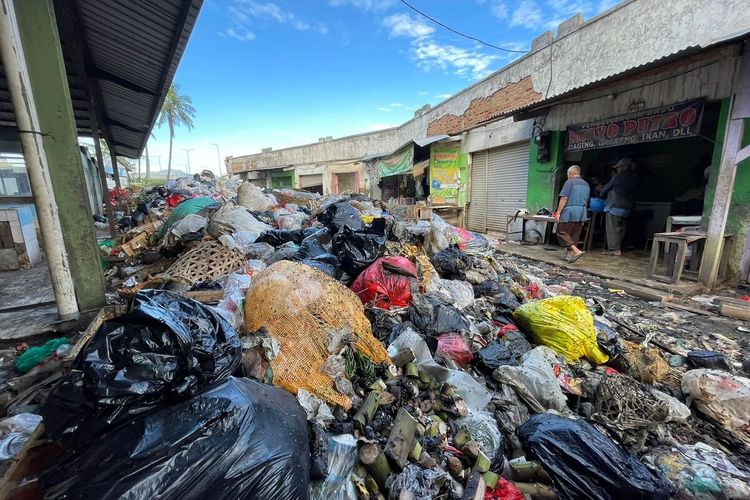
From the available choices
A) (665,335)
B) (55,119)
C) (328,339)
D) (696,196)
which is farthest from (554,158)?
(55,119)

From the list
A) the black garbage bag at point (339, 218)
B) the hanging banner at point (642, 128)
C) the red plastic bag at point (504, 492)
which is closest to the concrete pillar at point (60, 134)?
the black garbage bag at point (339, 218)

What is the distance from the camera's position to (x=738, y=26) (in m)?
4.35

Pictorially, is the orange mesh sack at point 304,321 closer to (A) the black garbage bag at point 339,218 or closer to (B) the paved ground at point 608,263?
(A) the black garbage bag at point 339,218

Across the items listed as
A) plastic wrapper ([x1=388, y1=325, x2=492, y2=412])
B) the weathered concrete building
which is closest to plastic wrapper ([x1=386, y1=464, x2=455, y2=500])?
plastic wrapper ([x1=388, y1=325, x2=492, y2=412])

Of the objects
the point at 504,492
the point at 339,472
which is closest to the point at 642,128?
the point at 504,492

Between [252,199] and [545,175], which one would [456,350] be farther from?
[545,175]

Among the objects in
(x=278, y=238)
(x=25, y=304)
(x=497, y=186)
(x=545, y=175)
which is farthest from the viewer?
(x=497, y=186)

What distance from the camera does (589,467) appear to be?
1.43m

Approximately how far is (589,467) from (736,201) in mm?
4725

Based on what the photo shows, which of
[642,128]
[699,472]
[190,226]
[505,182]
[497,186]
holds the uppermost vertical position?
[642,128]

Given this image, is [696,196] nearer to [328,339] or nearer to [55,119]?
[328,339]

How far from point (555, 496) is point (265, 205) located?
5826 mm

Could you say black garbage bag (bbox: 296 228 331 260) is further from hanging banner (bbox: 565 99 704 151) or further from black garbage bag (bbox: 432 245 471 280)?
hanging banner (bbox: 565 99 704 151)

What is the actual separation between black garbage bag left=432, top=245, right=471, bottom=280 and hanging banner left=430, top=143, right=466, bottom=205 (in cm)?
668
